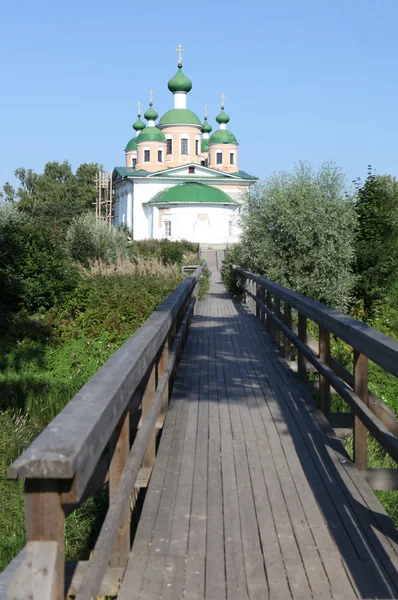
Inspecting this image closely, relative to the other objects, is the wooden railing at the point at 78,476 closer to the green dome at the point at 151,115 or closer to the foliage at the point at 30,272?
the foliage at the point at 30,272

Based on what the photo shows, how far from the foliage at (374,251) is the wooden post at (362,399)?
18656 millimetres

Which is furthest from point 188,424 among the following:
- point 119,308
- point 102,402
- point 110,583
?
point 119,308

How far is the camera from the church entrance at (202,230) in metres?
64.5

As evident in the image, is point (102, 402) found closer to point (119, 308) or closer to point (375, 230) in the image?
point (119, 308)

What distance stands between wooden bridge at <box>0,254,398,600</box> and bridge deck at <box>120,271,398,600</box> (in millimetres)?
10

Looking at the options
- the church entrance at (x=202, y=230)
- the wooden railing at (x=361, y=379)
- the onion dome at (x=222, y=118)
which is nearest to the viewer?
the wooden railing at (x=361, y=379)

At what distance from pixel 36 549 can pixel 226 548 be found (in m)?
1.97

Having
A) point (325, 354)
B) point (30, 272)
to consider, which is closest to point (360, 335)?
point (325, 354)

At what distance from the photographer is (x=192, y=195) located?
65.2 meters

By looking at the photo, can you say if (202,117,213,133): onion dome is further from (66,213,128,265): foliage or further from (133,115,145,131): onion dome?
(66,213,128,265): foliage

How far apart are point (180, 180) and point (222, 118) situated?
9297 millimetres

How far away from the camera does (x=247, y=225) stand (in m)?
22.3

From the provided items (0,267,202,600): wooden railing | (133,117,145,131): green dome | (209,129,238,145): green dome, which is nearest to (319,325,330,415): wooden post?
(0,267,202,600): wooden railing

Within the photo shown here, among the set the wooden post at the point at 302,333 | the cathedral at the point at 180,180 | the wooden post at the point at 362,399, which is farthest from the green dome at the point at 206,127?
the wooden post at the point at 362,399
